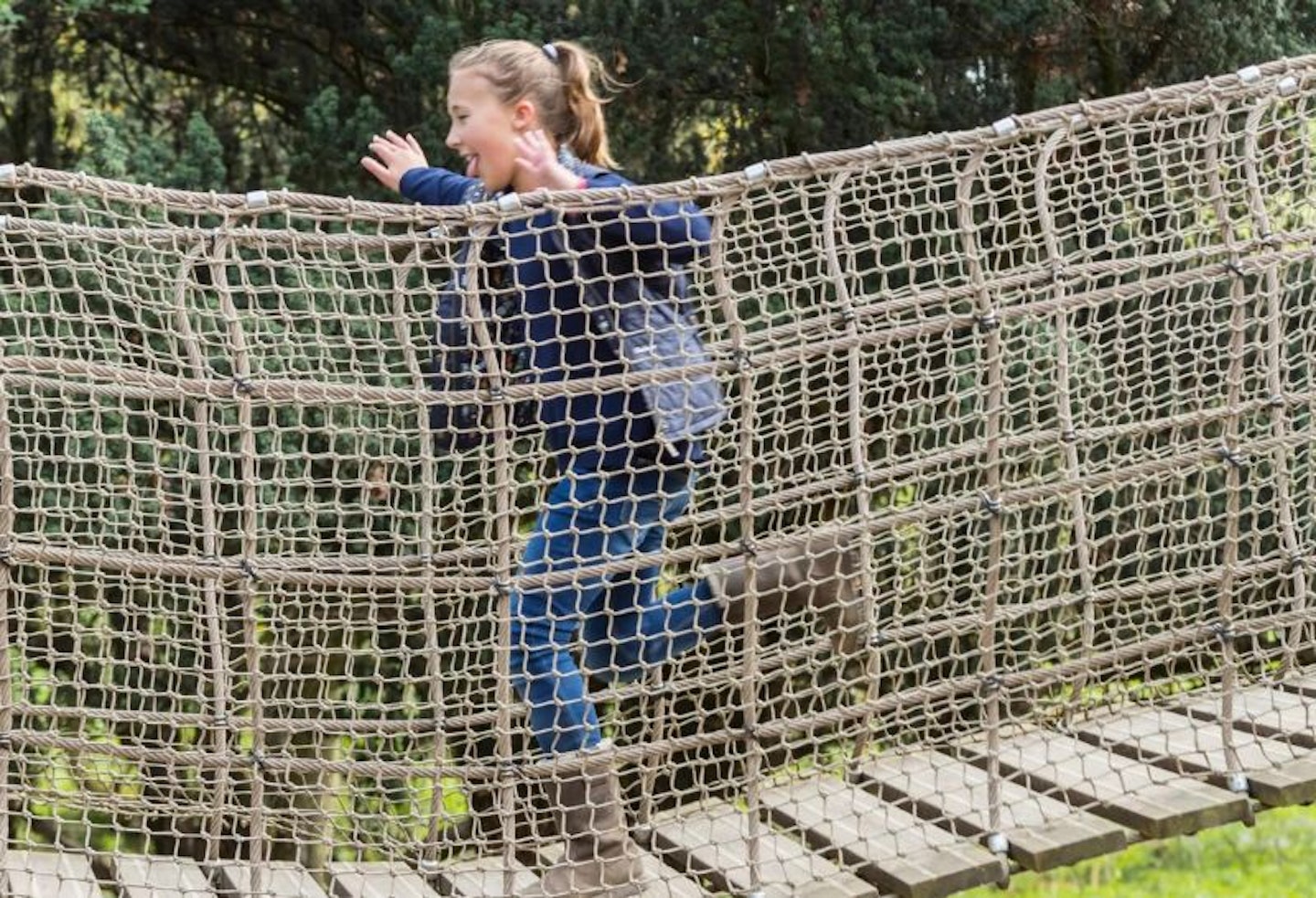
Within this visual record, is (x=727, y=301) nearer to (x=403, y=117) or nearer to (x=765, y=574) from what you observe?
(x=765, y=574)

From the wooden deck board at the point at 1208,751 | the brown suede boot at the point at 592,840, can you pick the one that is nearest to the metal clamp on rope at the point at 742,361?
the brown suede boot at the point at 592,840

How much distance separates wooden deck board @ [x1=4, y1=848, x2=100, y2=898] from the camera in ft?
7.41

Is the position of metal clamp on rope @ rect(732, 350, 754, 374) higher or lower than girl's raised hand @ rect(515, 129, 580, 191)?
lower

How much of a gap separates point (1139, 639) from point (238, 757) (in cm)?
121

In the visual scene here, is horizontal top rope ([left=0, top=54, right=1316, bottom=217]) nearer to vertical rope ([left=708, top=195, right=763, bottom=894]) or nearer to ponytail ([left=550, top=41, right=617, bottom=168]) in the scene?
vertical rope ([left=708, top=195, right=763, bottom=894])

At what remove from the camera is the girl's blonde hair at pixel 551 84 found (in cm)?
238

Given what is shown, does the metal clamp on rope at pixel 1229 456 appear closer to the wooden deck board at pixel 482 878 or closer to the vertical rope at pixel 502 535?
the vertical rope at pixel 502 535

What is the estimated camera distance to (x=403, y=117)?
160 inches

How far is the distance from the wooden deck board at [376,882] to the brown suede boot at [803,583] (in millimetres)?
515

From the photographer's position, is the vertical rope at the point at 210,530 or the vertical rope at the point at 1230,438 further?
the vertical rope at the point at 1230,438

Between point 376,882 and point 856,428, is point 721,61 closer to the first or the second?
point 856,428

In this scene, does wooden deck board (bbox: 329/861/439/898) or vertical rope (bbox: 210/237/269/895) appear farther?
wooden deck board (bbox: 329/861/439/898)

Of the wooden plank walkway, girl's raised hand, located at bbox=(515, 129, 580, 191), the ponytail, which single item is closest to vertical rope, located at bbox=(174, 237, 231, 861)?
the wooden plank walkway

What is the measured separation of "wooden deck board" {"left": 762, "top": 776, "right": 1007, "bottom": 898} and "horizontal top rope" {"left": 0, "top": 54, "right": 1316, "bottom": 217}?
843mm
